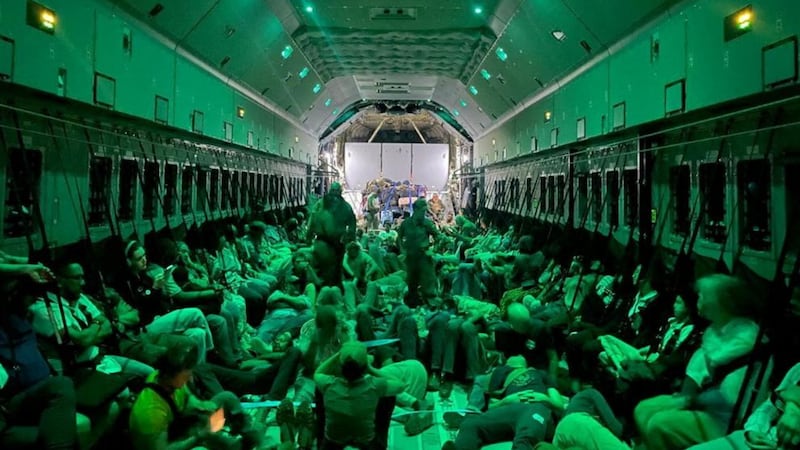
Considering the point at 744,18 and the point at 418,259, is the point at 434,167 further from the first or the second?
the point at 744,18

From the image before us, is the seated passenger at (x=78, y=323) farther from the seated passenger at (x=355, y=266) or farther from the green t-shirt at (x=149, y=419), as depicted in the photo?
the seated passenger at (x=355, y=266)

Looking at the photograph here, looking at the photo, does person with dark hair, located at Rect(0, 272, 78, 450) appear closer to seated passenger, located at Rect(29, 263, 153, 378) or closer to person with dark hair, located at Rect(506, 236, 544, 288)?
seated passenger, located at Rect(29, 263, 153, 378)

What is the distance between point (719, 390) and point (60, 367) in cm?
393

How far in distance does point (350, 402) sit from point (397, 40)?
432 inches

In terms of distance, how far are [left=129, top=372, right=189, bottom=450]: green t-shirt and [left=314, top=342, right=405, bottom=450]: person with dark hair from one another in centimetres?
91

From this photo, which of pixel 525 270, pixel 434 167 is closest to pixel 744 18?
pixel 525 270

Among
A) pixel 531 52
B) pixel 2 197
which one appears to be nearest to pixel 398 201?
pixel 531 52

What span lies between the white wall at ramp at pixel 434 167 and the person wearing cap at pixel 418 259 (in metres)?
23.2

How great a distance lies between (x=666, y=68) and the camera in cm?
651

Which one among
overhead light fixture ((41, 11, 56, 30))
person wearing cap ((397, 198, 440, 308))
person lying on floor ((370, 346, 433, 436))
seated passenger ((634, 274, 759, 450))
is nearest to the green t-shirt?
person lying on floor ((370, 346, 433, 436))

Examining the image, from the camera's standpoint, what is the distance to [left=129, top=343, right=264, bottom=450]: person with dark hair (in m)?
3.36

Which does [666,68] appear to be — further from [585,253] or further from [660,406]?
[660,406]

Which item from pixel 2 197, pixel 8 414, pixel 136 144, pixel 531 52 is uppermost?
pixel 531 52

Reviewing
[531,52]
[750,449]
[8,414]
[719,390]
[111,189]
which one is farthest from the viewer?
[531,52]
